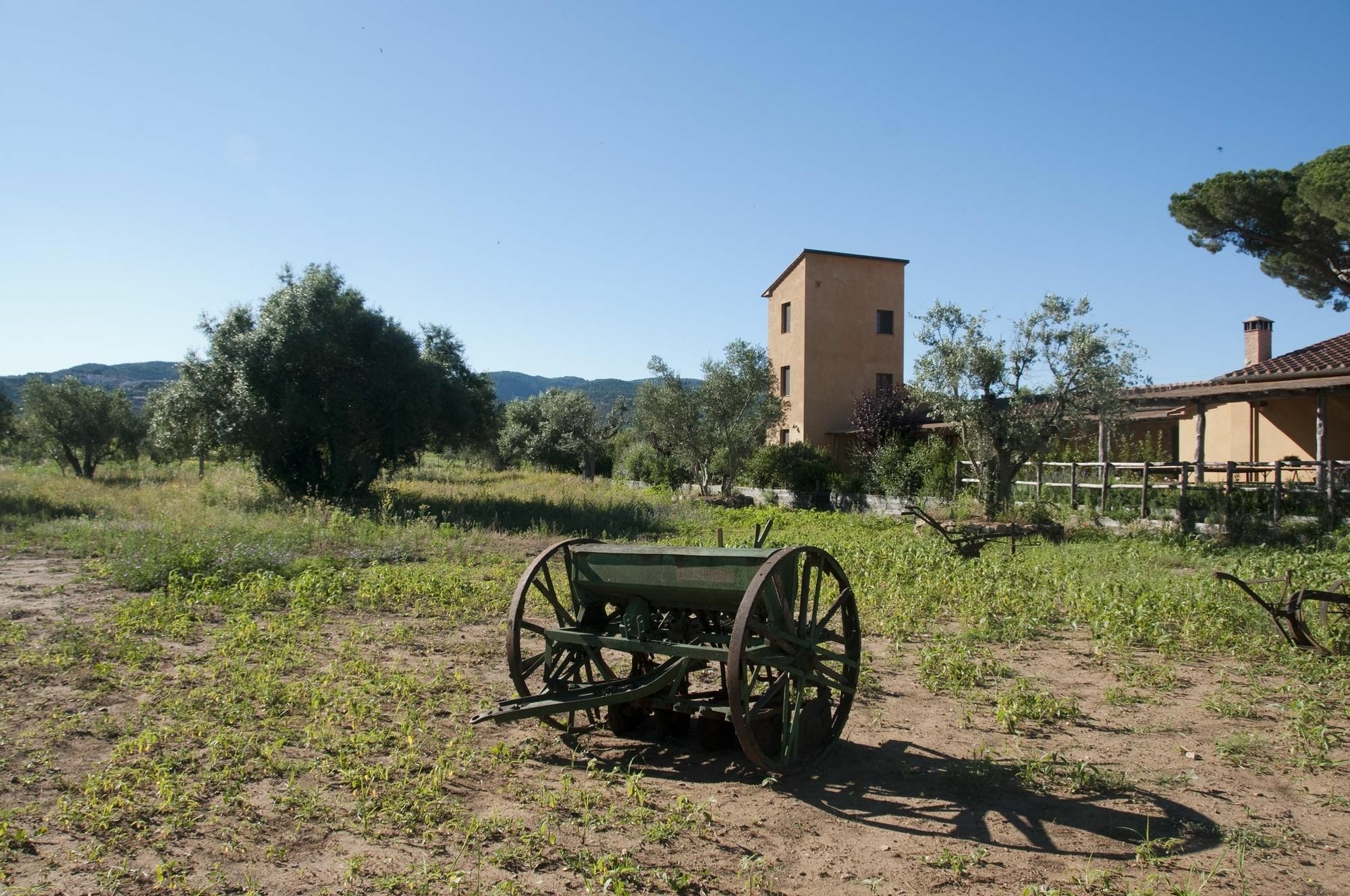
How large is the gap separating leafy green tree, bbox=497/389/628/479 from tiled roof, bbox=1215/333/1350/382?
32212mm

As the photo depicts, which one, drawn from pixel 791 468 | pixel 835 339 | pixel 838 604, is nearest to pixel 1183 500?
pixel 791 468

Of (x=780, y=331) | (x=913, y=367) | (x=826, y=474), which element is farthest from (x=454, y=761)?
(x=780, y=331)

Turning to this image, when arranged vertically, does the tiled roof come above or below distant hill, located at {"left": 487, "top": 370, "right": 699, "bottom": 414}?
below

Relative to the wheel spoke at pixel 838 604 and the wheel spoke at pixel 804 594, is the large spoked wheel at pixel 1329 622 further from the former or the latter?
the wheel spoke at pixel 804 594

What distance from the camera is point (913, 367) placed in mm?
21531

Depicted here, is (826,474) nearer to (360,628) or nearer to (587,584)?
(360,628)

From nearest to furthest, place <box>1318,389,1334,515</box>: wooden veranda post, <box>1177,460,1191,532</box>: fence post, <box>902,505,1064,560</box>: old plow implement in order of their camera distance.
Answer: <box>902,505,1064,560</box>: old plow implement < <box>1318,389,1334,515</box>: wooden veranda post < <box>1177,460,1191,532</box>: fence post

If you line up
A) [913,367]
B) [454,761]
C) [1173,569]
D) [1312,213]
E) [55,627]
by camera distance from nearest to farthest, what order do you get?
1. [454,761]
2. [55,627]
3. [1173,569]
4. [1312,213]
5. [913,367]

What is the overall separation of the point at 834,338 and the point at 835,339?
4 centimetres

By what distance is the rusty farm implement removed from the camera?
476 centimetres

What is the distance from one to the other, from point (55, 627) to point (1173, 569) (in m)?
14.3

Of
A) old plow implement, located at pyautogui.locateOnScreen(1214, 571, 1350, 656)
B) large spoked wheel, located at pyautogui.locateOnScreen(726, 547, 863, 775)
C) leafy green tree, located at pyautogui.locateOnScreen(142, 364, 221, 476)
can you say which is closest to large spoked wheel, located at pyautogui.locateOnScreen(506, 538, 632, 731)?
large spoked wheel, located at pyautogui.locateOnScreen(726, 547, 863, 775)

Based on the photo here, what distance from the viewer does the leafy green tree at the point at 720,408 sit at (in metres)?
29.6

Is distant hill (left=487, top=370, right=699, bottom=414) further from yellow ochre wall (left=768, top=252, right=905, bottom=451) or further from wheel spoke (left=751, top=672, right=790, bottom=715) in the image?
wheel spoke (left=751, top=672, right=790, bottom=715)
